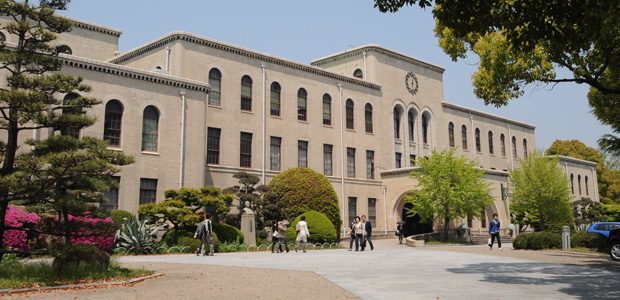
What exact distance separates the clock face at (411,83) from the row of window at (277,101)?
16.5 ft

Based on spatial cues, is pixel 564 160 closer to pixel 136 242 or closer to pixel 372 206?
pixel 372 206

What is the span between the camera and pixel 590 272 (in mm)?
14109

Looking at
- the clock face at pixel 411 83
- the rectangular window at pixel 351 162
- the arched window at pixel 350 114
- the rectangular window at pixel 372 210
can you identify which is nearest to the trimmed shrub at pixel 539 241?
the rectangular window at pixel 372 210

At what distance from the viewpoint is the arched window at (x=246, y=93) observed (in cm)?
3306

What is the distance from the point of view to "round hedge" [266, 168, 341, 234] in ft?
97.9

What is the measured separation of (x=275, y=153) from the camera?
3428cm

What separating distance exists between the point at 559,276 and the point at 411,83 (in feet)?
105

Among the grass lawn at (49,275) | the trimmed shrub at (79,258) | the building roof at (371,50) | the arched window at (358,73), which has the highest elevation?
the building roof at (371,50)

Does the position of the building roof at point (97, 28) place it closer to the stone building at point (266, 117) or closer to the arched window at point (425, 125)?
the stone building at point (266, 117)

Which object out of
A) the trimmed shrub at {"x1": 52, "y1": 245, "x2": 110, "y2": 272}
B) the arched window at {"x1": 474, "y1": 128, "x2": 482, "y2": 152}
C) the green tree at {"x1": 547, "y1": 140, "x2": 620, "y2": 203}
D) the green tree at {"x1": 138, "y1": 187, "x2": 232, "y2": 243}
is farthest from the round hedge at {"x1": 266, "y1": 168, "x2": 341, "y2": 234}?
the green tree at {"x1": 547, "y1": 140, "x2": 620, "y2": 203}

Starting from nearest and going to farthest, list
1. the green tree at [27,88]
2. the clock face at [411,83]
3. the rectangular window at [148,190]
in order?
the green tree at [27,88]
the rectangular window at [148,190]
the clock face at [411,83]

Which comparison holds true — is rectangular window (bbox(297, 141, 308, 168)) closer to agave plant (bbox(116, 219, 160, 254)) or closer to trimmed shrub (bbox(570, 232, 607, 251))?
agave plant (bbox(116, 219, 160, 254))

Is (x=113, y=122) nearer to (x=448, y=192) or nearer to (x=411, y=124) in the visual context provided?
(x=448, y=192)

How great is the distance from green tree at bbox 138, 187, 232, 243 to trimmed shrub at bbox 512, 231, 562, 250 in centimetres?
1377
